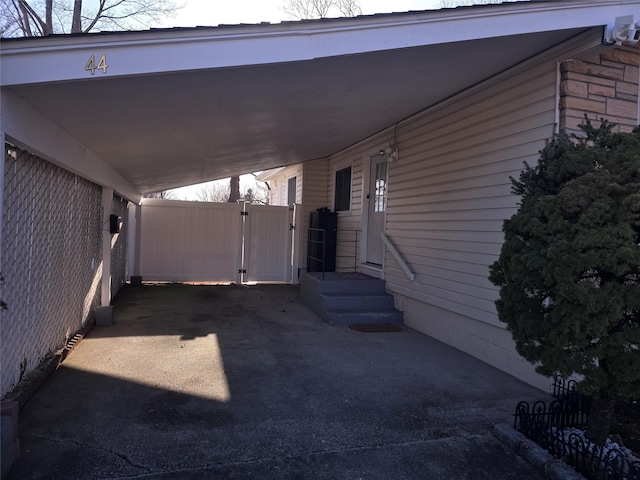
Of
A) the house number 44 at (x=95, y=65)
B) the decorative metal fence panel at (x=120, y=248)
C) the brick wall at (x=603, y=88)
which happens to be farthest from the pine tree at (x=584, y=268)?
the decorative metal fence panel at (x=120, y=248)

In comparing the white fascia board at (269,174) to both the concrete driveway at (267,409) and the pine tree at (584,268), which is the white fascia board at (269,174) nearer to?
the concrete driveway at (267,409)

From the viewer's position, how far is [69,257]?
4.96 m

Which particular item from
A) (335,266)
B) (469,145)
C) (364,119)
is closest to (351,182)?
(335,266)

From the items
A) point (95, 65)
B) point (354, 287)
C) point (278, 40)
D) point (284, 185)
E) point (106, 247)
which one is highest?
point (278, 40)

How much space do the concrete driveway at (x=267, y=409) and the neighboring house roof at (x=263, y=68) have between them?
2110 mm

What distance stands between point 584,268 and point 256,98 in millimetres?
3120

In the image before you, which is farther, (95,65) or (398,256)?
(398,256)

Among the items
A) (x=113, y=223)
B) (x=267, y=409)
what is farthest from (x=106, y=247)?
(x=267, y=409)

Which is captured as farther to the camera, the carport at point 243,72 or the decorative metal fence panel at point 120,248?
the decorative metal fence panel at point 120,248

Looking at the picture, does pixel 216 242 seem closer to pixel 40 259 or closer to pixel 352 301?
pixel 352 301

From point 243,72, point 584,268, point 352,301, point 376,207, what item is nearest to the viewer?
point 584,268

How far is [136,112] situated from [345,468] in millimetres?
3269

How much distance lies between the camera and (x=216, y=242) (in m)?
10.7

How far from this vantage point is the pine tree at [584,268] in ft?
8.01
